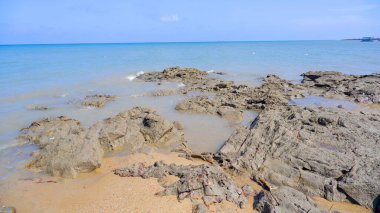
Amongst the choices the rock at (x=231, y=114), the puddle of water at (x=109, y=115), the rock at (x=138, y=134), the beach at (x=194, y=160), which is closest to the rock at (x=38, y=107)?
the beach at (x=194, y=160)

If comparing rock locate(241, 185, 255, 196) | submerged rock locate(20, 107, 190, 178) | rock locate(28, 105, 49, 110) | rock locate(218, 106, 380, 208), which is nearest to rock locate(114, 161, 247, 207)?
rock locate(241, 185, 255, 196)

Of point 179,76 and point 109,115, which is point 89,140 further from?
point 179,76

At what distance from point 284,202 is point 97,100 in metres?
13.0

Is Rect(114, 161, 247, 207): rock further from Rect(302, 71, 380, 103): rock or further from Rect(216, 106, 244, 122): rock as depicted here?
Rect(302, 71, 380, 103): rock

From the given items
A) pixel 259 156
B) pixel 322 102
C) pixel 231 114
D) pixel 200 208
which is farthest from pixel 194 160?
pixel 322 102

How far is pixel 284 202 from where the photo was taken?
6355 mm

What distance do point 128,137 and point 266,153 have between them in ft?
15.3

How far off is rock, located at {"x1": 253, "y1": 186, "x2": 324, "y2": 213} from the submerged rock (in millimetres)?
3614

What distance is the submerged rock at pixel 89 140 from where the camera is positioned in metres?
8.41

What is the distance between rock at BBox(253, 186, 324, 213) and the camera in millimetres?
6184

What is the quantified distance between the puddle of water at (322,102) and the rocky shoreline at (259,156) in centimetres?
346

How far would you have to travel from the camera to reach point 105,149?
32.4 feet

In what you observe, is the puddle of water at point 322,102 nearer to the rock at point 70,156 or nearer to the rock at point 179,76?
the rock at point 179,76

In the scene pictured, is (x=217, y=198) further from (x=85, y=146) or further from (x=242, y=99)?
(x=242, y=99)
